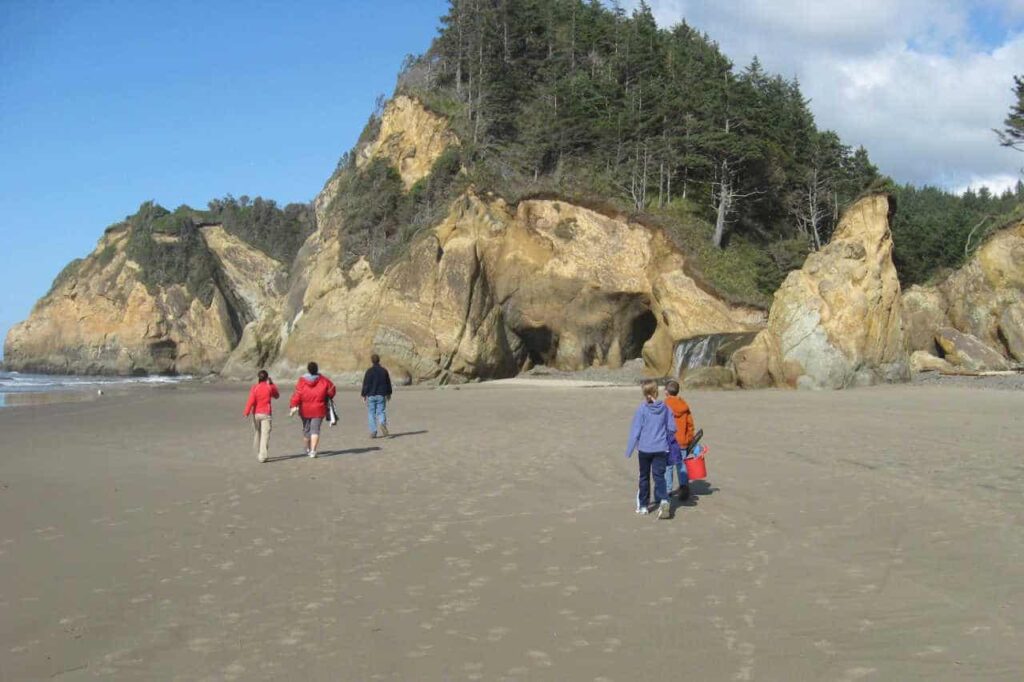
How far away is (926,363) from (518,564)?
91.4 feet

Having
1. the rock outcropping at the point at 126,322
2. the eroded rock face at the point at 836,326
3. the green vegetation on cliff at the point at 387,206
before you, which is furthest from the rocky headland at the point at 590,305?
the rock outcropping at the point at 126,322

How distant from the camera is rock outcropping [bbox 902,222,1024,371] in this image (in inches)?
1249

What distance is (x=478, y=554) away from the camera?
6.71 m

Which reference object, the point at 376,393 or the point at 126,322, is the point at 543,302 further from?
the point at 126,322

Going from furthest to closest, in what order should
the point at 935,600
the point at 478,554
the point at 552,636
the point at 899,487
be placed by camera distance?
the point at 899,487, the point at 478,554, the point at 935,600, the point at 552,636

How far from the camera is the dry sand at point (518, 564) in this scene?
4.43 m

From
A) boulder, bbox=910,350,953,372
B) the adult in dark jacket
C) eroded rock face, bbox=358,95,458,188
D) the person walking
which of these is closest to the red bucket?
the person walking

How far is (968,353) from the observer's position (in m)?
31.3

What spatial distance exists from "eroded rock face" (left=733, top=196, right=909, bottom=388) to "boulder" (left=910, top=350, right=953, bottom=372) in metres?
4.55

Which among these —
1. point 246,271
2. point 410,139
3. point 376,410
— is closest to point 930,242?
point 410,139

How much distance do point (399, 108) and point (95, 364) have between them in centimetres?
4121

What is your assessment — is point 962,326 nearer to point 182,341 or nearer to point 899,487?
point 899,487

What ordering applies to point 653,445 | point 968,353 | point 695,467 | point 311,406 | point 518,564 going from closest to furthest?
point 518,564
point 653,445
point 695,467
point 311,406
point 968,353

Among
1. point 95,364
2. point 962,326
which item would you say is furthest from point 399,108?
point 95,364
